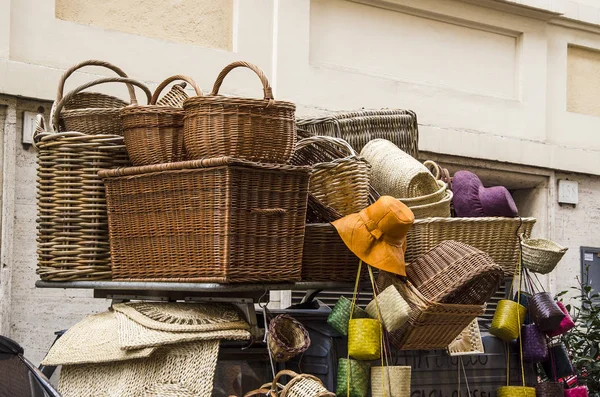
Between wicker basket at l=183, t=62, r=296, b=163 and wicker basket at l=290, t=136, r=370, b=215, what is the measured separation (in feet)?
1.38

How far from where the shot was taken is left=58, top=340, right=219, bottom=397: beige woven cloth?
3.45 m

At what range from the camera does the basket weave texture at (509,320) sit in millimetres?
4219

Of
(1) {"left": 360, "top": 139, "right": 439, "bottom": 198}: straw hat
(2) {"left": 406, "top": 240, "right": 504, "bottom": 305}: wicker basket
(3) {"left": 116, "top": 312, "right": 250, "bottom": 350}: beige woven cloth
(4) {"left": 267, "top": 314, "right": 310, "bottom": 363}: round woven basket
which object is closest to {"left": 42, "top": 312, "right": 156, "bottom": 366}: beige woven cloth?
(3) {"left": 116, "top": 312, "right": 250, "bottom": 350}: beige woven cloth

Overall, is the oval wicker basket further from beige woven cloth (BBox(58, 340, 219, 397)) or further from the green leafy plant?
the green leafy plant

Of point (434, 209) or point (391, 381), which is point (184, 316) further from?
point (434, 209)

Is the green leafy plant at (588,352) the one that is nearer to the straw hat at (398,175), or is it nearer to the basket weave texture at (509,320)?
the basket weave texture at (509,320)

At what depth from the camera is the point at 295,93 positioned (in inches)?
286

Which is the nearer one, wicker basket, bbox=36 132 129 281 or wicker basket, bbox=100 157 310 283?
wicker basket, bbox=100 157 310 283

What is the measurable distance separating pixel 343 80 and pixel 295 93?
484 mm

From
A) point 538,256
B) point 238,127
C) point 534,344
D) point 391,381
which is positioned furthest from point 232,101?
point 534,344

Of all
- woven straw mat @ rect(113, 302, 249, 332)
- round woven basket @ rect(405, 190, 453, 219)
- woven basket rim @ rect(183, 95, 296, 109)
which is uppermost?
woven basket rim @ rect(183, 95, 296, 109)

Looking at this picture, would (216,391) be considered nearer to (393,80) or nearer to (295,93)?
(295,93)

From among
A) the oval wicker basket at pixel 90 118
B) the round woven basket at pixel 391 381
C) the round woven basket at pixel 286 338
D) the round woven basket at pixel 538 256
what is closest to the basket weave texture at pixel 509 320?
the round woven basket at pixel 538 256

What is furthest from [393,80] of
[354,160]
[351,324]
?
[351,324]
